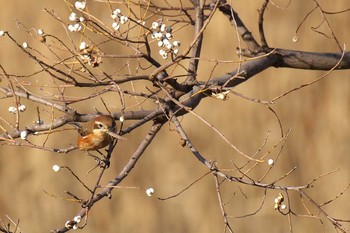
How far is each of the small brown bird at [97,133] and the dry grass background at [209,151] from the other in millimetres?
2812

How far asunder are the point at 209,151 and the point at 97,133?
3.52m

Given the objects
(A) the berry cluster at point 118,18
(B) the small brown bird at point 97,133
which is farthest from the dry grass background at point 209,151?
(A) the berry cluster at point 118,18

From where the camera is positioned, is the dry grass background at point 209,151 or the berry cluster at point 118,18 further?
the dry grass background at point 209,151

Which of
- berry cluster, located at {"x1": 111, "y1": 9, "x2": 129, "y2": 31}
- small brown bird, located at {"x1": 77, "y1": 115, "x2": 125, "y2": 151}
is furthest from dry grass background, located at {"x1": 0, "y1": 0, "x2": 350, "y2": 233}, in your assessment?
berry cluster, located at {"x1": 111, "y1": 9, "x2": 129, "y2": 31}

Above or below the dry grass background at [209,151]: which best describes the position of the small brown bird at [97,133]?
below

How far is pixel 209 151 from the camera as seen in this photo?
634cm

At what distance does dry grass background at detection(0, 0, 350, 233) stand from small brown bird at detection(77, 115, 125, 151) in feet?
9.22

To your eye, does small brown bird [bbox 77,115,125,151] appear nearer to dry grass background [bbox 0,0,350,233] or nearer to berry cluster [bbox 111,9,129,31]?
berry cluster [bbox 111,9,129,31]

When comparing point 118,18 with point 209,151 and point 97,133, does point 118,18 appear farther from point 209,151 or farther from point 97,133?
point 209,151

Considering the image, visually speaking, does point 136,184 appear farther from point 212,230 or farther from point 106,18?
point 106,18

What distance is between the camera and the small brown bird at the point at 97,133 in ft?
9.23

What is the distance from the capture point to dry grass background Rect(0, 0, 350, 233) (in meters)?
6.05

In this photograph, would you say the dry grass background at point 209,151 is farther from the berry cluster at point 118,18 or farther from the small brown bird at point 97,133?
the berry cluster at point 118,18

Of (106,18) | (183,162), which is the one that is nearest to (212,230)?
(183,162)
